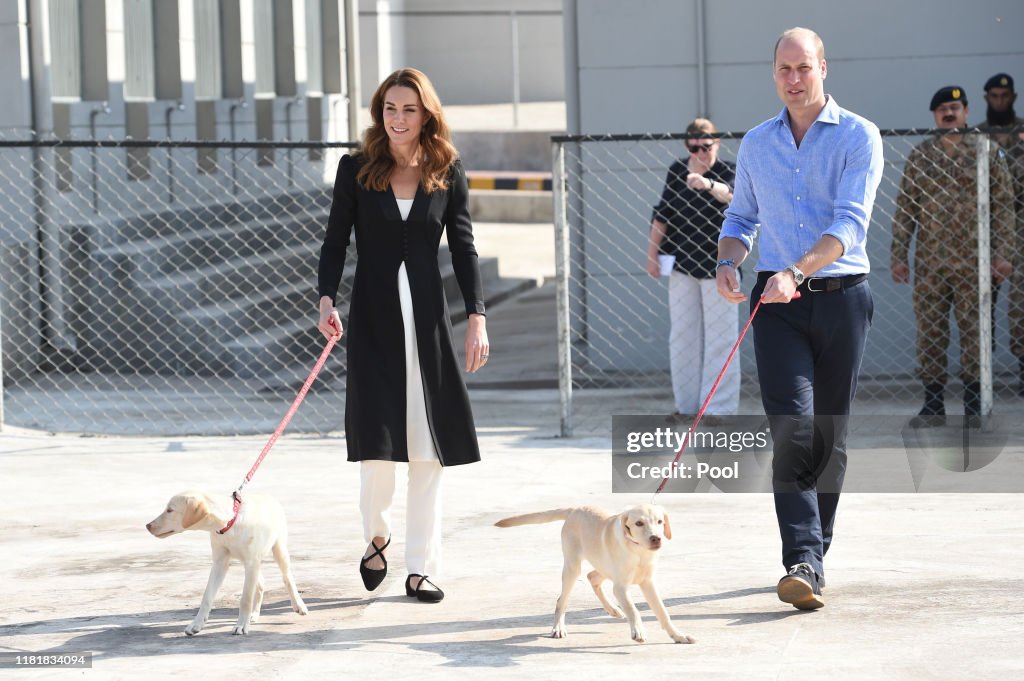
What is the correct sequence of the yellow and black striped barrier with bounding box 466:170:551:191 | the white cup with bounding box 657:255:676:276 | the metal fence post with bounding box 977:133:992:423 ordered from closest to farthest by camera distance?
the metal fence post with bounding box 977:133:992:423 < the white cup with bounding box 657:255:676:276 < the yellow and black striped barrier with bounding box 466:170:551:191

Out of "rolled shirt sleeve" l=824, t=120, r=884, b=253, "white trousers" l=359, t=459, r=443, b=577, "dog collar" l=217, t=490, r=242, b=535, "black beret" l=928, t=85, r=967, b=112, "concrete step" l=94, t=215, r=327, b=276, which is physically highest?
"black beret" l=928, t=85, r=967, b=112

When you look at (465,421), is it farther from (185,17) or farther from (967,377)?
(185,17)

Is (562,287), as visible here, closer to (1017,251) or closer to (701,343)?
(701,343)

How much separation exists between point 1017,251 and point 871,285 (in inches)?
49.5

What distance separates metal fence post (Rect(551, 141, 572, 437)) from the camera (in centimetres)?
834

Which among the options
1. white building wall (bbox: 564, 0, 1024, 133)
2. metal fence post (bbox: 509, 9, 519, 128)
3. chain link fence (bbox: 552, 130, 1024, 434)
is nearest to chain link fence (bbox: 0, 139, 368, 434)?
chain link fence (bbox: 552, 130, 1024, 434)

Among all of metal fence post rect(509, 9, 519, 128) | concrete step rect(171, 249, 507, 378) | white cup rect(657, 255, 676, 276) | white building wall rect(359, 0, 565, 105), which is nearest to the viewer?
white cup rect(657, 255, 676, 276)

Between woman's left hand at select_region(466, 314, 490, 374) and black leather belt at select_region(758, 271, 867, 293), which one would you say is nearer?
black leather belt at select_region(758, 271, 867, 293)

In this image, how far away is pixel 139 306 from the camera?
36.7ft

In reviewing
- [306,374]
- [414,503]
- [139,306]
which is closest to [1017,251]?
[306,374]

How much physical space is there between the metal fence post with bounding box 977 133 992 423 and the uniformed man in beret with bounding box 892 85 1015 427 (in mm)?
228

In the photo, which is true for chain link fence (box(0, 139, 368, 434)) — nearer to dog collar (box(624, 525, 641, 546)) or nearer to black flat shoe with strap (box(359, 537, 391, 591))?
black flat shoe with strap (box(359, 537, 391, 591))

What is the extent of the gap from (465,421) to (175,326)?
6.23 meters

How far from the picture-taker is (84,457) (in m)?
8.16
